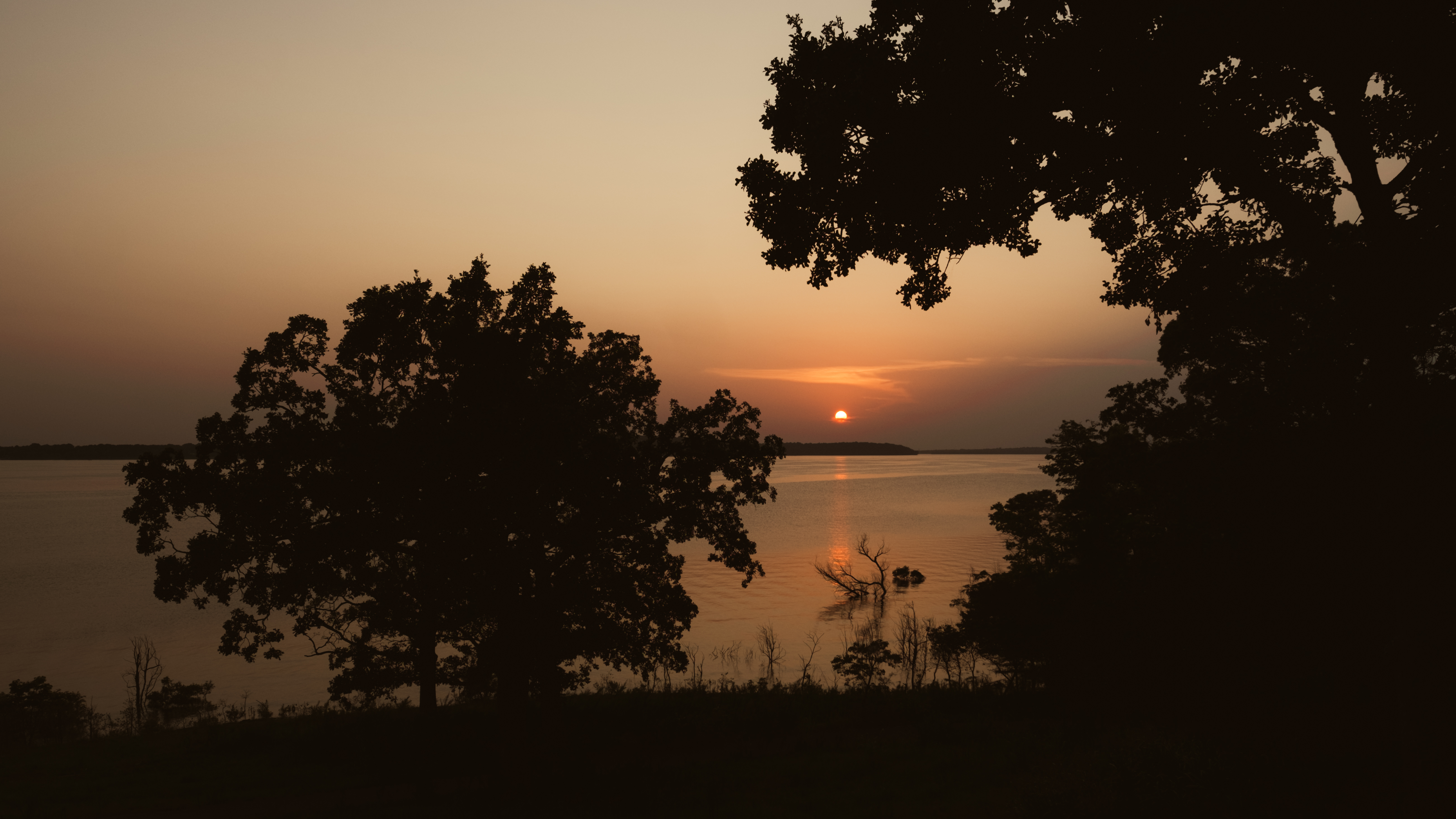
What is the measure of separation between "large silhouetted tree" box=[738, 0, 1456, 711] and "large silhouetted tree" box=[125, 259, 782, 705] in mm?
8751

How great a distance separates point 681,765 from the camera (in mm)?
22078

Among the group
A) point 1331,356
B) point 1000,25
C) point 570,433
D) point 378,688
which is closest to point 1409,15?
point 1000,25

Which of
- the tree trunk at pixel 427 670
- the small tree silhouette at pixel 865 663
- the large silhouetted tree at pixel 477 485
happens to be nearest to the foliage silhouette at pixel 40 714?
the tree trunk at pixel 427 670

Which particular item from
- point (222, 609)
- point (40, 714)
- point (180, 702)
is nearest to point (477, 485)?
point (40, 714)

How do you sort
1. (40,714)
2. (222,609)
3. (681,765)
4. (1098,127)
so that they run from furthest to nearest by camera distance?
(222,609), (40,714), (681,765), (1098,127)

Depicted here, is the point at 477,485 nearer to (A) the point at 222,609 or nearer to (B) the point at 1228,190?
(B) the point at 1228,190

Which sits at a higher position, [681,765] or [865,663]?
[681,765]

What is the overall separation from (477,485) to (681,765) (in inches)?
386

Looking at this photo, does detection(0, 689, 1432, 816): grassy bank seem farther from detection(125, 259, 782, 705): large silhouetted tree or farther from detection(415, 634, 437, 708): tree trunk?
detection(125, 259, 782, 705): large silhouetted tree

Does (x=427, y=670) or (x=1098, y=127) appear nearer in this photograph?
(x=1098, y=127)

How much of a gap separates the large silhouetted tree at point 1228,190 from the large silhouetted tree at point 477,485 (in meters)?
8.75

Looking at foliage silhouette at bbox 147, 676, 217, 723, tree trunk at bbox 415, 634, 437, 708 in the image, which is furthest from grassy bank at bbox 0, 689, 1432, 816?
foliage silhouette at bbox 147, 676, 217, 723

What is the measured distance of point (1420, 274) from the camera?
9.91 metres

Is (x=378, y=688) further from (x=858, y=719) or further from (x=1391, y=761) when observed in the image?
(x=1391, y=761)
